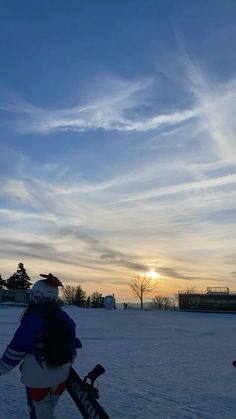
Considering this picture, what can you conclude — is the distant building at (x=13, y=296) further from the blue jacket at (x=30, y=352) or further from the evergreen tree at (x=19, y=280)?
the blue jacket at (x=30, y=352)

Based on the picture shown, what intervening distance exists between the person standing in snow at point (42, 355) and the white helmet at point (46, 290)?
0.11m

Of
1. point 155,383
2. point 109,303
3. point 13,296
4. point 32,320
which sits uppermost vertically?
point 13,296

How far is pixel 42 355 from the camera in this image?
4.36 m

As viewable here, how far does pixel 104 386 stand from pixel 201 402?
193cm

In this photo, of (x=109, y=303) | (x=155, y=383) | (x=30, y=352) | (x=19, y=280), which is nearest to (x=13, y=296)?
(x=109, y=303)

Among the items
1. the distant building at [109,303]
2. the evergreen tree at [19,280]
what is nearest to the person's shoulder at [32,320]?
the distant building at [109,303]

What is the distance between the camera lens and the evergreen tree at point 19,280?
3684 inches

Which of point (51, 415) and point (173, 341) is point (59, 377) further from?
point (173, 341)

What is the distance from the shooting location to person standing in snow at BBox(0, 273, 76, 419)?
4.34 m

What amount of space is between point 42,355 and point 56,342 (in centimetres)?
17

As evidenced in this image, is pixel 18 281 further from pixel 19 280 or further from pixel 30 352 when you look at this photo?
pixel 30 352

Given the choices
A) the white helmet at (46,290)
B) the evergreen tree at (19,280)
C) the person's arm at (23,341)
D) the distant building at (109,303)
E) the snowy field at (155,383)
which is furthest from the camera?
the evergreen tree at (19,280)

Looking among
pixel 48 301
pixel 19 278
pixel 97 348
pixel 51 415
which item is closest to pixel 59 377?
pixel 51 415

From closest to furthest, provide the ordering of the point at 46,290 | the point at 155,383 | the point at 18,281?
the point at 46,290 → the point at 155,383 → the point at 18,281
